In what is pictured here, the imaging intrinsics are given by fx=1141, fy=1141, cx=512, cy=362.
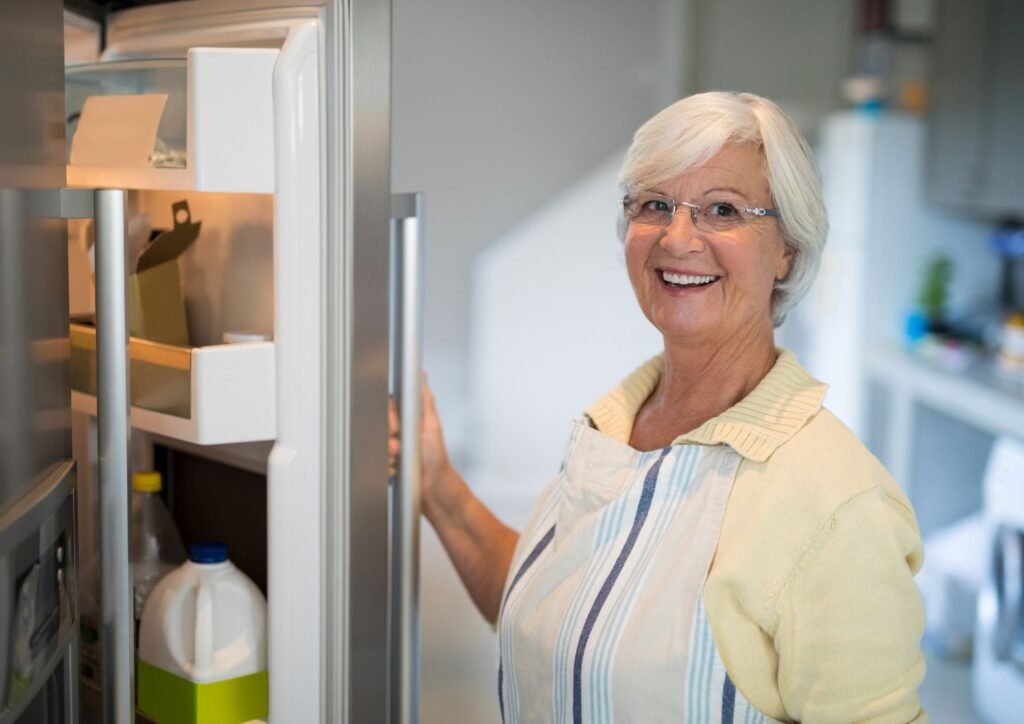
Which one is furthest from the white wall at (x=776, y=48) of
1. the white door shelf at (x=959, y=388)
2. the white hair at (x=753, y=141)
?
the white hair at (x=753, y=141)

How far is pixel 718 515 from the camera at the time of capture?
3.56 feet

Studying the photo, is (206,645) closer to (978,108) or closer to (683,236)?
(683,236)

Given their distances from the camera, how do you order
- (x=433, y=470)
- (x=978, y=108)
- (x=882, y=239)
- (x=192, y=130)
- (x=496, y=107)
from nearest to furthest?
(x=192, y=130), (x=433, y=470), (x=978, y=108), (x=882, y=239), (x=496, y=107)

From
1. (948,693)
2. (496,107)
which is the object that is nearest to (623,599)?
(948,693)

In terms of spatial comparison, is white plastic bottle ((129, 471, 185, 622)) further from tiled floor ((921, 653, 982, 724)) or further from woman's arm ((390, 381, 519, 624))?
Answer: tiled floor ((921, 653, 982, 724))

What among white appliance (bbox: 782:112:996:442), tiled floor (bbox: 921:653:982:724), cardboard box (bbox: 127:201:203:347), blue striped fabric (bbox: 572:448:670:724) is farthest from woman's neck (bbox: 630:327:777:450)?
white appliance (bbox: 782:112:996:442)

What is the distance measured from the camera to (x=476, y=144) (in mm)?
4605

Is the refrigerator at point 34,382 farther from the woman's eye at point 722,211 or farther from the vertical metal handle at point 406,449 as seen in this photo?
Result: the woman's eye at point 722,211

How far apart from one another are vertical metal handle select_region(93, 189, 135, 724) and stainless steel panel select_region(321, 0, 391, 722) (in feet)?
0.64

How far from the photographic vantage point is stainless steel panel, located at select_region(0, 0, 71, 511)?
2.85ft

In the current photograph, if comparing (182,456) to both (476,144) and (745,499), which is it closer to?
(745,499)

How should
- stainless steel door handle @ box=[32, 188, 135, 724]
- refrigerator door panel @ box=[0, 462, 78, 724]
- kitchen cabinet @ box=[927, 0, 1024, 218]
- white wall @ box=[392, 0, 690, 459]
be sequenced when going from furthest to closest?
white wall @ box=[392, 0, 690, 459] → kitchen cabinet @ box=[927, 0, 1024, 218] → stainless steel door handle @ box=[32, 188, 135, 724] → refrigerator door panel @ box=[0, 462, 78, 724]

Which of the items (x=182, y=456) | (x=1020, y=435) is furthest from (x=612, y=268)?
(x=182, y=456)

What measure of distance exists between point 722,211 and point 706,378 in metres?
0.19
